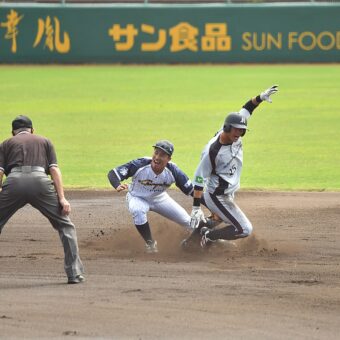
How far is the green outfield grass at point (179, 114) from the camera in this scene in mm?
18828

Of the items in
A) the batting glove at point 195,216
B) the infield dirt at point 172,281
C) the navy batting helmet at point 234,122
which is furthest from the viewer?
the batting glove at point 195,216

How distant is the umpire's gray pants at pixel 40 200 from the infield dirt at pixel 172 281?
30cm

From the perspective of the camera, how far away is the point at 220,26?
1529 inches

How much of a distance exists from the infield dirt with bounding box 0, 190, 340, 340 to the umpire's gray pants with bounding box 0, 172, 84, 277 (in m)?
0.30

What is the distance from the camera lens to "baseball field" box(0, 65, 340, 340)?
8.62 metres

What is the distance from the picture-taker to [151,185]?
12.0 meters

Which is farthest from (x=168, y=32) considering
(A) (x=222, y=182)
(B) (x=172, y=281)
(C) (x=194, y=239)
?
(B) (x=172, y=281)

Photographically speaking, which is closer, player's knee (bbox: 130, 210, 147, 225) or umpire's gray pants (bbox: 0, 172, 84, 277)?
umpire's gray pants (bbox: 0, 172, 84, 277)

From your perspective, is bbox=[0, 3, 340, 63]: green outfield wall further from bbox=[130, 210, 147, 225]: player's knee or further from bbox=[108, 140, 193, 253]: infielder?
bbox=[130, 210, 147, 225]: player's knee

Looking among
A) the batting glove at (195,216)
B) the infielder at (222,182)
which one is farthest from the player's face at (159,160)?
the batting glove at (195,216)

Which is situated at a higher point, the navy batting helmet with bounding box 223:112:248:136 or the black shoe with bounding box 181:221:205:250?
the navy batting helmet with bounding box 223:112:248:136

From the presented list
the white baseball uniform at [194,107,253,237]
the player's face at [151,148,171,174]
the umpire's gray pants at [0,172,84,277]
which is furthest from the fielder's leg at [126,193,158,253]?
the umpire's gray pants at [0,172,84,277]

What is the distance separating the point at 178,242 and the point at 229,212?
1.06m

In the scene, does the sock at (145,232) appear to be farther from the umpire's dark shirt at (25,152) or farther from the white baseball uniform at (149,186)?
the umpire's dark shirt at (25,152)
